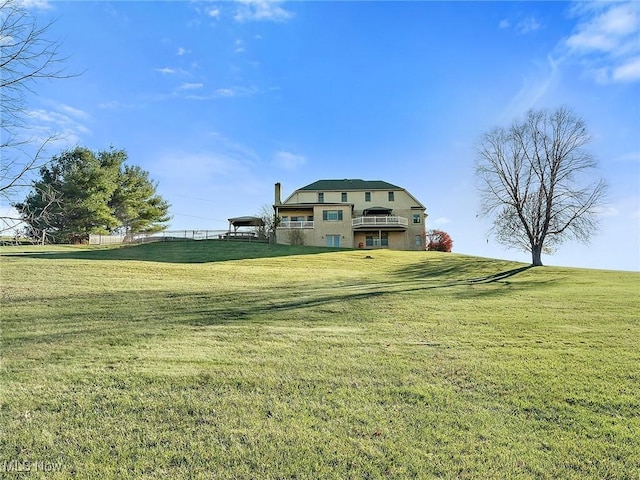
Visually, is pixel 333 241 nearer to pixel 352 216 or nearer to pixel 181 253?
pixel 352 216

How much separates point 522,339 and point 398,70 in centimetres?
1160

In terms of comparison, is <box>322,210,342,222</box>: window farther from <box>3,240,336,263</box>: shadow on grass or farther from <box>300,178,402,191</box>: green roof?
<box>3,240,336,263</box>: shadow on grass

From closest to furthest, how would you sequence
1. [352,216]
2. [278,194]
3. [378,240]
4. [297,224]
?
[297,224], [352,216], [378,240], [278,194]

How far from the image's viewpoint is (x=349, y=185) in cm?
4350

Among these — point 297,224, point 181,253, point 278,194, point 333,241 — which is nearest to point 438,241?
point 333,241

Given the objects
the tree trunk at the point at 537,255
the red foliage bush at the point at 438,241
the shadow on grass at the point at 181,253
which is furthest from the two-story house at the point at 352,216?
the tree trunk at the point at 537,255

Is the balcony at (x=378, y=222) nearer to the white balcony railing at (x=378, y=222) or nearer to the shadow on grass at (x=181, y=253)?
the white balcony railing at (x=378, y=222)

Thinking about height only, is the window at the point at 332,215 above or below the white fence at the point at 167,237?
above

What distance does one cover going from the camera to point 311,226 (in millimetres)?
37438

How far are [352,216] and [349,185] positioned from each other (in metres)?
5.67

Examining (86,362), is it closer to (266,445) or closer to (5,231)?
(5,231)

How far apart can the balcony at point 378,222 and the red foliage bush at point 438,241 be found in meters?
6.84

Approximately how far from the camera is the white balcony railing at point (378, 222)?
38219 mm

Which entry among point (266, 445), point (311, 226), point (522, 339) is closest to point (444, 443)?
point (266, 445)
